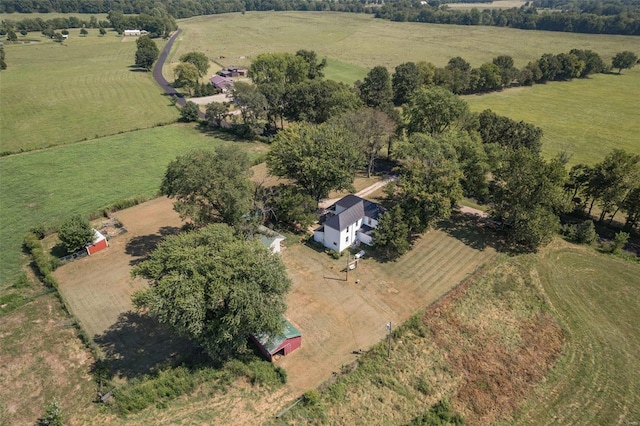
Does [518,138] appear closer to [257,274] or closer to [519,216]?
[519,216]

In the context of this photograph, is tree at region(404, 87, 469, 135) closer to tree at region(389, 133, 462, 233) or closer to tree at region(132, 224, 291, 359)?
tree at region(389, 133, 462, 233)

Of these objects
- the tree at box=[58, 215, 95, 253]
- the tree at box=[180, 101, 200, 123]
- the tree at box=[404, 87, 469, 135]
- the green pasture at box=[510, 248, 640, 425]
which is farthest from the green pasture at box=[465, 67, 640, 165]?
the tree at box=[58, 215, 95, 253]

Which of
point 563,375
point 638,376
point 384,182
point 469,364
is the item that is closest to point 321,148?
point 384,182

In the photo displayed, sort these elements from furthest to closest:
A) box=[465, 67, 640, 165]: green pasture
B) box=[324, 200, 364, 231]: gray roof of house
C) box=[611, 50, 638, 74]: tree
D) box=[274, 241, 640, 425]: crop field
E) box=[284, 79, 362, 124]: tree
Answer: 1. box=[611, 50, 638, 74]: tree
2. box=[465, 67, 640, 165]: green pasture
3. box=[284, 79, 362, 124]: tree
4. box=[324, 200, 364, 231]: gray roof of house
5. box=[274, 241, 640, 425]: crop field

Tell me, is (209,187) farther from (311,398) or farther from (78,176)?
(78,176)

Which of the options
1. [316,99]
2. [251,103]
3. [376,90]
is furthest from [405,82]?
[251,103]

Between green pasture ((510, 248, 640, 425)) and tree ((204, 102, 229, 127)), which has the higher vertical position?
tree ((204, 102, 229, 127))

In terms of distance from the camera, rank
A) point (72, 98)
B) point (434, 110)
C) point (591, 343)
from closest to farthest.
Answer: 1. point (591, 343)
2. point (434, 110)
3. point (72, 98)
